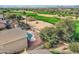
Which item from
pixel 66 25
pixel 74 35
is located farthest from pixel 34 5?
pixel 74 35

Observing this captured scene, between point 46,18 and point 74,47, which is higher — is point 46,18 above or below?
above

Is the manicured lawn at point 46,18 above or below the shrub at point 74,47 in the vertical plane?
above

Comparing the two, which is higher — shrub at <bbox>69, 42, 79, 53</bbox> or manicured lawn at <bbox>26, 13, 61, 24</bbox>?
manicured lawn at <bbox>26, 13, 61, 24</bbox>

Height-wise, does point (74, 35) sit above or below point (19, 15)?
below

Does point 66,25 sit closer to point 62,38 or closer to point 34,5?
point 62,38

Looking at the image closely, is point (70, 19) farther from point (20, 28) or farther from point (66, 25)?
point (20, 28)

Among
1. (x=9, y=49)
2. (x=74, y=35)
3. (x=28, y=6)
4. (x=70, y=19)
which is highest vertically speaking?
(x=28, y=6)

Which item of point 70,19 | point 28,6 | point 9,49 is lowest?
point 9,49
